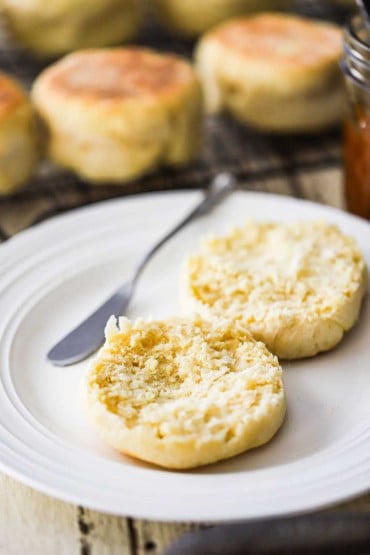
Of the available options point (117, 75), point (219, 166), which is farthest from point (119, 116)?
point (219, 166)

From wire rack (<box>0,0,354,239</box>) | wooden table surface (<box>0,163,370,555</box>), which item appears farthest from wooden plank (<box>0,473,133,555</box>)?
wire rack (<box>0,0,354,239</box>)

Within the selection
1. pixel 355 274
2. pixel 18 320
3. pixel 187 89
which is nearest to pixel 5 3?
pixel 187 89

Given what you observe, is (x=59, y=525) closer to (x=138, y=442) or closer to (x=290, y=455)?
(x=138, y=442)

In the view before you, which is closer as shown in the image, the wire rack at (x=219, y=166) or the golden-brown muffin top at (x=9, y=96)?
the golden-brown muffin top at (x=9, y=96)

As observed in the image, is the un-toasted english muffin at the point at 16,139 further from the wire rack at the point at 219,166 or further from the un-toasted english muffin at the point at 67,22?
the un-toasted english muffin at the point at 67,22

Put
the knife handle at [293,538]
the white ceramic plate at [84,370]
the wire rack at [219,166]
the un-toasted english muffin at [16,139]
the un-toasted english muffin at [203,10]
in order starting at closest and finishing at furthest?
1. the knife handle at [293,538]
2. the white ceramic plate at [84,370]
3. the un-toasted english muffin at [16,139]
4. the wire rack at [219,166]
5. the un-toasted english muffin at [203,10]

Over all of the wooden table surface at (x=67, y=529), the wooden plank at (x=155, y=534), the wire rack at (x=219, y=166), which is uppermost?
the wooden table surface at (x=67, y=529)

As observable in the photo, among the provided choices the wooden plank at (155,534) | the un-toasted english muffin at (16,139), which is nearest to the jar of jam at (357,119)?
the un-toasted english muffin at (16,139)

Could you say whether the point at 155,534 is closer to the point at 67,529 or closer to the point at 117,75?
the point at 67,529
